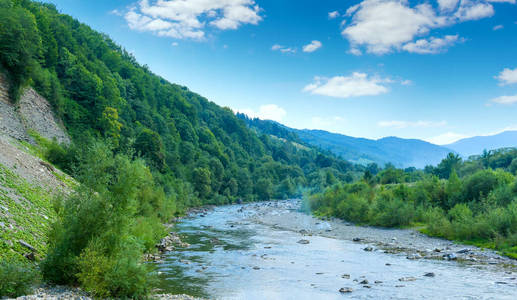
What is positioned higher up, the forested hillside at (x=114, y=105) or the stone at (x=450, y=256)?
the forested hillside at (x=114, y=105)

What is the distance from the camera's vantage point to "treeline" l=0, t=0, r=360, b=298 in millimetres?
14945

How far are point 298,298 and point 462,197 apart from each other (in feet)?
134

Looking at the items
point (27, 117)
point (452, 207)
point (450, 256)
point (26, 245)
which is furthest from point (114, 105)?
point (450, 256)

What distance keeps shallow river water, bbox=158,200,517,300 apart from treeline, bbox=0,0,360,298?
4.56m

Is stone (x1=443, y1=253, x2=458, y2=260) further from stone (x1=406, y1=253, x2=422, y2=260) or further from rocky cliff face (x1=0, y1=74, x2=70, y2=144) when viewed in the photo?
rocky cliff face (x1=0, y1=74, x2=70, y2=144)

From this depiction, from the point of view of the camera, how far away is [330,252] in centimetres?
3522

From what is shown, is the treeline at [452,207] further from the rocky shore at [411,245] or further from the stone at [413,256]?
the stone at [413,256]

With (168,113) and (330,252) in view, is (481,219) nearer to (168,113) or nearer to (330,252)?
(330,252)

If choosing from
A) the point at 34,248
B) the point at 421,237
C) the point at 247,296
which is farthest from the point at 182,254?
the point at 421,237

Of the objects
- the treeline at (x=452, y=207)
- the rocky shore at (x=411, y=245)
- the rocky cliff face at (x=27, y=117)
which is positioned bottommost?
the rocky shore at (x=411, y=245)

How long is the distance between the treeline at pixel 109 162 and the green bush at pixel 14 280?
37mm

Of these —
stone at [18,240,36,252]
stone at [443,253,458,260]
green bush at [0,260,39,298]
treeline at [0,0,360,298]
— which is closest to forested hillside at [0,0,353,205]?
treeline at [0,0,360,298]

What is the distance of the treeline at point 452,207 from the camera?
36281 millimetres

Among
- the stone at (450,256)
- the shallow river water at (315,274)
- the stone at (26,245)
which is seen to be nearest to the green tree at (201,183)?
the shallow river water at (315,274)
